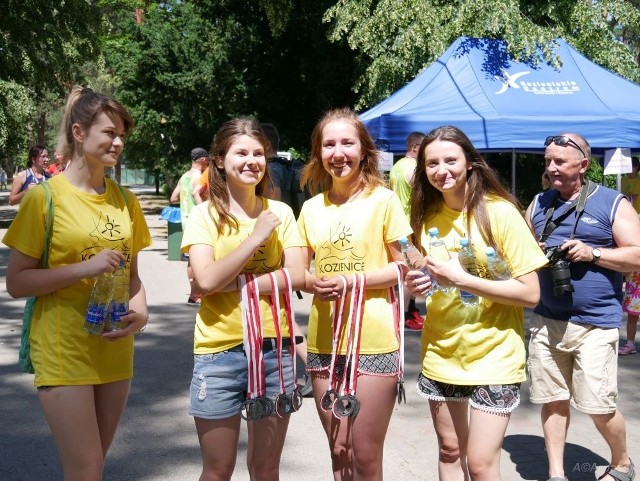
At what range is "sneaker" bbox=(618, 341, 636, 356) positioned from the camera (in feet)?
24.8

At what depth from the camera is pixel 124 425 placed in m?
5.48

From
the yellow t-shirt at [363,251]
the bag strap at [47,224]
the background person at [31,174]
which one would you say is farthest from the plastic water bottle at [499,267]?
the background person at [31,174]

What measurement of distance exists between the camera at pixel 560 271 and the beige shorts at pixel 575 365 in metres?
0.27

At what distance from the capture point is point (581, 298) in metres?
4.28

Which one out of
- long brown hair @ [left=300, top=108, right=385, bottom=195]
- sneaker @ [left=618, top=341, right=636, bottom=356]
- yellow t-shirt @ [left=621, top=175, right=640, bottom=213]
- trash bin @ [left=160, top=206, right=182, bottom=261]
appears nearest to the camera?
long brown hair @ [left=300, top=108, right=385, bottom=195]

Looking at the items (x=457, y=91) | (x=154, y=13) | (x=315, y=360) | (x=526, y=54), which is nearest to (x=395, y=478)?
(x=315, y=360)

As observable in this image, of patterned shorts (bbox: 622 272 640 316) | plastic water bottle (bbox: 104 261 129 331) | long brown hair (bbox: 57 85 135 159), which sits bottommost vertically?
patterned shorts (bbox: 622 272 640 316)

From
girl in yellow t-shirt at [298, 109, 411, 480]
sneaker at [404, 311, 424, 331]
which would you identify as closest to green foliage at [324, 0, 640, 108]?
sneaker at [404, 311, 424, 331]

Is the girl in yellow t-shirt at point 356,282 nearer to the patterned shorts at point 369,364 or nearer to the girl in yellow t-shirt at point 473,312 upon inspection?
the patterned shorts at point 369,364

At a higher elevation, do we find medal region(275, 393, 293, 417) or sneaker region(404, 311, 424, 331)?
medal region(275, 393, 293, 417)

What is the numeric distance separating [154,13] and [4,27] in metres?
5.60

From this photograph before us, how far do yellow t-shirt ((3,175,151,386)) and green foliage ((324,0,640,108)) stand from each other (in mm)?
9706

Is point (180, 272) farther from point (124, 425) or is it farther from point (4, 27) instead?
point (4, 27)

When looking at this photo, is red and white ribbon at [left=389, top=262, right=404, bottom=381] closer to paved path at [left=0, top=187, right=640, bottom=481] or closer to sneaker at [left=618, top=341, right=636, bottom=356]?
paved path at [left=0, top=187, right=640, bottom=481]
